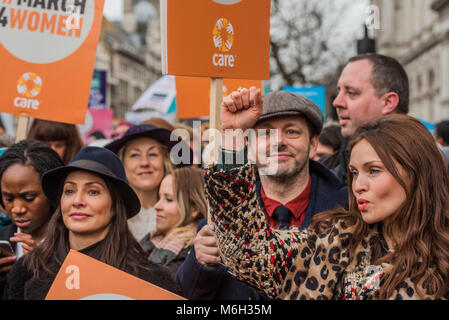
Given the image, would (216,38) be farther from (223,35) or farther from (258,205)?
(258,205)

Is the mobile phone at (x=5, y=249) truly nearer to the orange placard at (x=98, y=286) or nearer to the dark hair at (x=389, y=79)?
the orange placard at (x=98, y=286)

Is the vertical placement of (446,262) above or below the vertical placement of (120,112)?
below

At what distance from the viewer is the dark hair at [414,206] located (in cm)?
223

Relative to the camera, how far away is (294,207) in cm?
332

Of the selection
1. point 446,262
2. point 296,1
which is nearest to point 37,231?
point 446,262

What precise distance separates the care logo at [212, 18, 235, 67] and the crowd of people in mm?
385

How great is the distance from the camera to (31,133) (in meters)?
5.38

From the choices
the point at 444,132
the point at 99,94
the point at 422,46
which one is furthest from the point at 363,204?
the point at 422,46

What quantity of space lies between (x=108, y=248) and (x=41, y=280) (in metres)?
0.37

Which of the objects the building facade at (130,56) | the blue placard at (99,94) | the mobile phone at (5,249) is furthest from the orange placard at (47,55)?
the building facade at (130,56)

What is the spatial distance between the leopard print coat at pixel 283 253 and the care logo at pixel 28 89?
2284 mm

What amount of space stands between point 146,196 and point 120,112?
78.8 m
